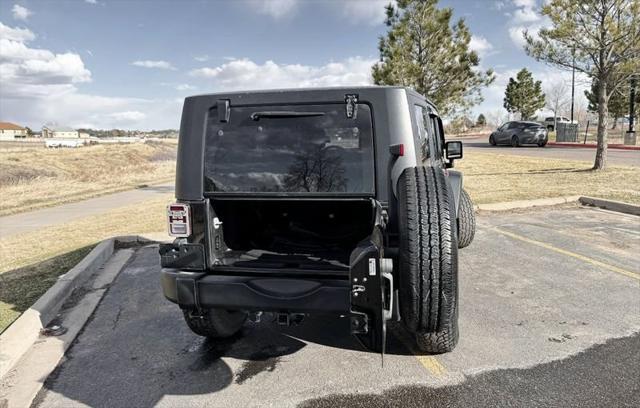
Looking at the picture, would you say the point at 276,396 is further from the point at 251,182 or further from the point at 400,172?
the point at 400,172

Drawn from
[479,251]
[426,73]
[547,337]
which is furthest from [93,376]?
[426,73]

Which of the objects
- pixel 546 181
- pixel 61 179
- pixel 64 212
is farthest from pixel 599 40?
pixel 61 179

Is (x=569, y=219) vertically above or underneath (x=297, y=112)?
underneath

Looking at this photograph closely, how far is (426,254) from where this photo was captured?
2592 mm

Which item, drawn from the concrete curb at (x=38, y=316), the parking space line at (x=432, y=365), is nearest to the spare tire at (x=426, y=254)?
the parking space line at (x=432, y=365)

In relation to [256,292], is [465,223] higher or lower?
lower

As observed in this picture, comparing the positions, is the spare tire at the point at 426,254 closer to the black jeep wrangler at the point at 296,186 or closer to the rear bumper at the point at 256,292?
the black jeep wrangler at the point at 296,186

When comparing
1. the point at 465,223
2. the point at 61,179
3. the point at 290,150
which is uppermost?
the point at 290,150

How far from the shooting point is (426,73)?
51.5 feet

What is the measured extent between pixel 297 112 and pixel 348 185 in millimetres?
593

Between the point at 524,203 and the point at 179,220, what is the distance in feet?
26.1

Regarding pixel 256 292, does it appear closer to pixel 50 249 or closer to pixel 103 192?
pixel 50 249

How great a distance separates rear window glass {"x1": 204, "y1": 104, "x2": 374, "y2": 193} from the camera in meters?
3.06

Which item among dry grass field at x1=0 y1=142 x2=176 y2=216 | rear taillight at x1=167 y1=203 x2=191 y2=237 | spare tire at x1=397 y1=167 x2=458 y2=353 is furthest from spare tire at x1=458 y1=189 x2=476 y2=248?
dry grass field at x1=0 y1=142 x2=176 y2=216
